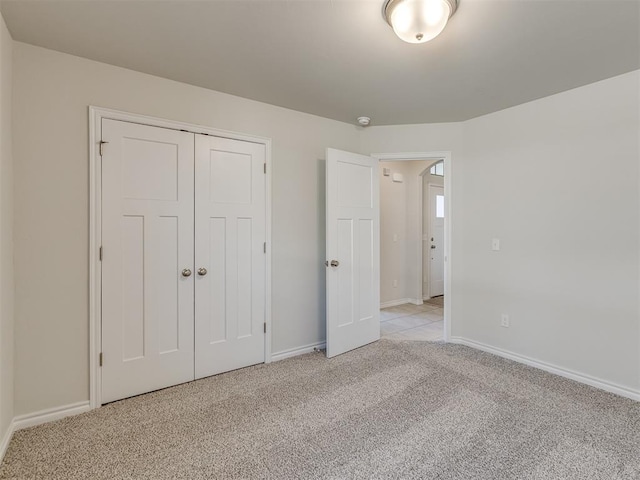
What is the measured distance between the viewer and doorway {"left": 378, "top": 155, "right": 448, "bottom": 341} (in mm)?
4922

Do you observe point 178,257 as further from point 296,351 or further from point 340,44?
point 340,44

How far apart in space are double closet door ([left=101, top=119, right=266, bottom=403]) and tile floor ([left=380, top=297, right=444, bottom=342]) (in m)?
1.71

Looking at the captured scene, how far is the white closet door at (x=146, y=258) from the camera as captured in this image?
219cm

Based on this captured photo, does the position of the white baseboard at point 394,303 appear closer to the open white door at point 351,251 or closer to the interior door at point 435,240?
the interior door at point 435,240

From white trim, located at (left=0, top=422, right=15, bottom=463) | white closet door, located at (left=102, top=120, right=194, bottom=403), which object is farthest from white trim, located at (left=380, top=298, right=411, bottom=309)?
white trim, located at (left=0, top=422, right=15, bottom=463)

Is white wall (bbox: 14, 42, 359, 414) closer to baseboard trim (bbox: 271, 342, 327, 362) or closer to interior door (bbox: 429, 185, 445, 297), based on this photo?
baseboard trim (bbox: 271, 342, 327, 362)

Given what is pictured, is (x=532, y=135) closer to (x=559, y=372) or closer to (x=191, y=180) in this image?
(x=559, y=372)

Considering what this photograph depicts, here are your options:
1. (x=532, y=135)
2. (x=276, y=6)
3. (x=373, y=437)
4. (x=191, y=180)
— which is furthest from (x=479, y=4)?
(x=373, y=437)

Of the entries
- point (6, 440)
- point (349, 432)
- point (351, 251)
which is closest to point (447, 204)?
point (351, 251)

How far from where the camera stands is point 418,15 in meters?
1.53

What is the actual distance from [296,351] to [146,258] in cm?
159

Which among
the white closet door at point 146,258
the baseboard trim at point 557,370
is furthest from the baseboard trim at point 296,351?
the baseboard trim at point 557,370

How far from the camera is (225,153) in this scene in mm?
2635

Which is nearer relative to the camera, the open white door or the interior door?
the open white door
